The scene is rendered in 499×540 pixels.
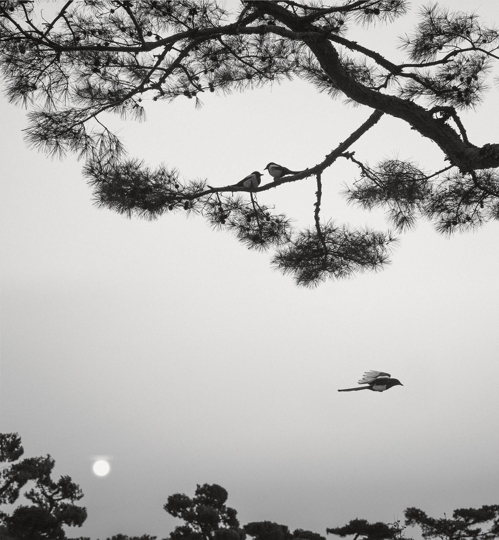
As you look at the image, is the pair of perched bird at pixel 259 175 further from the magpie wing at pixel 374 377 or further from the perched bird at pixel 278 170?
the magpie wing at pixel 374 377

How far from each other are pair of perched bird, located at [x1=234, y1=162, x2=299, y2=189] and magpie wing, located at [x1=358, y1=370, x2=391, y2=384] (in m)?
1.50

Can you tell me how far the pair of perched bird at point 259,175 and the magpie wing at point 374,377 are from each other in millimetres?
1500

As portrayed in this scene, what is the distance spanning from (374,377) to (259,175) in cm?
165

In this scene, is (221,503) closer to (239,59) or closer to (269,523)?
(269,523)

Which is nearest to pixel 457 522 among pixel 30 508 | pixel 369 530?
pixel 369 530

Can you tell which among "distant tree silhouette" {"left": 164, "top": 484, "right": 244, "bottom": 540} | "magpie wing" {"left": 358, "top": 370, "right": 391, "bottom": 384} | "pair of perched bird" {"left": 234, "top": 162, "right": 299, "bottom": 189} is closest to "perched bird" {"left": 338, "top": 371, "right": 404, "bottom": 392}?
"magpie wing" {"left": 358, "top": 370, "right": 391, "bottom": 384}

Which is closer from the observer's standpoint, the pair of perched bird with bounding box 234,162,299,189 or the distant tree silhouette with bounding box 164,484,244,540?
the pair of perched bird with bounding box 234,162,299,189

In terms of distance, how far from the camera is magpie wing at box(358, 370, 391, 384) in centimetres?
309

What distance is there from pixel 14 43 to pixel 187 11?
1189mm

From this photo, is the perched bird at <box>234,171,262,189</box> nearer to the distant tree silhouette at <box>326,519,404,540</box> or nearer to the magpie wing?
the magpie wing

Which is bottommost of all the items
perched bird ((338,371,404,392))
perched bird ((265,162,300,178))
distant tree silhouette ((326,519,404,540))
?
distant tree silhouette ((326,519,404,540))

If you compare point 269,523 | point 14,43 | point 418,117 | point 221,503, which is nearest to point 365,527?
point 269,523

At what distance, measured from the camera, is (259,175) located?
3400 millimetres

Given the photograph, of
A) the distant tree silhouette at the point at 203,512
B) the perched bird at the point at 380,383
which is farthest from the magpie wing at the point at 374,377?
the distant tree silhouette at the point at 203,512
